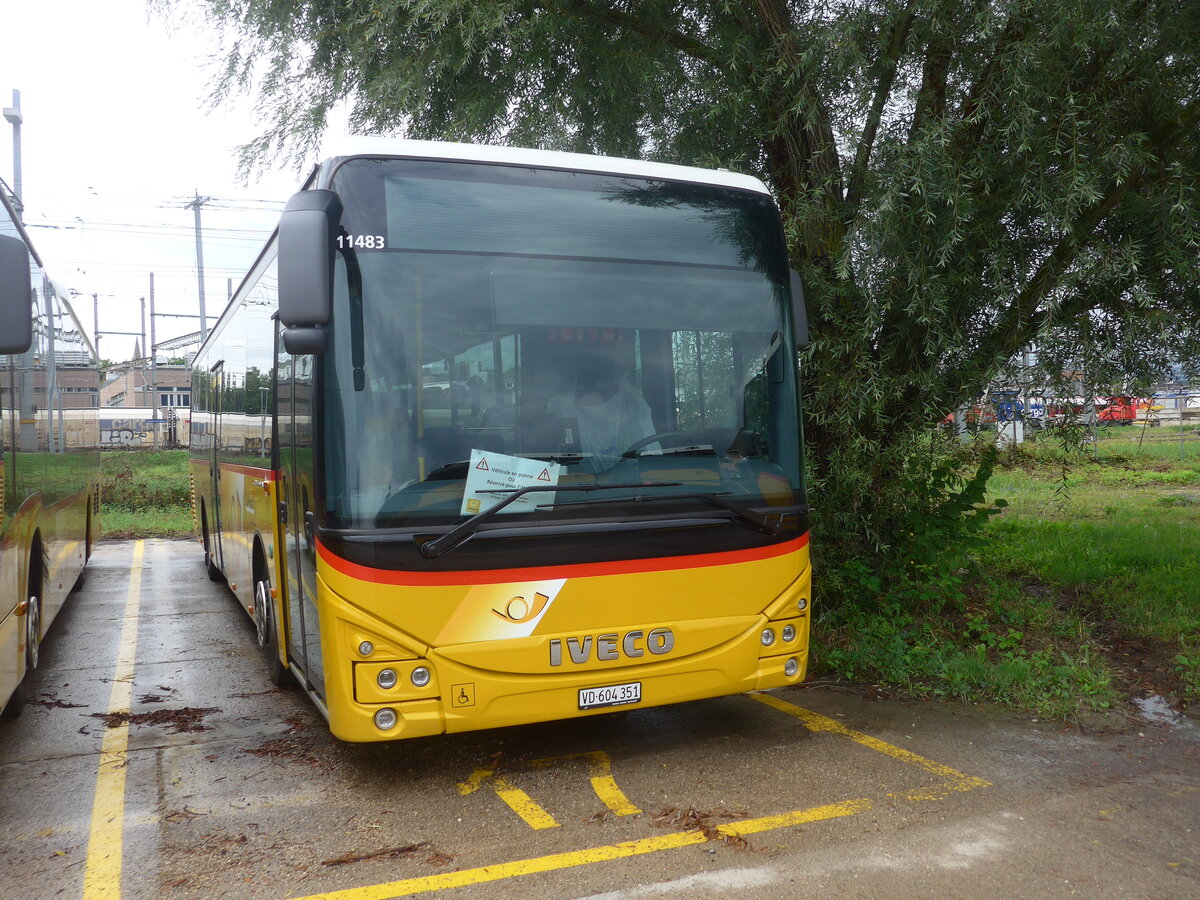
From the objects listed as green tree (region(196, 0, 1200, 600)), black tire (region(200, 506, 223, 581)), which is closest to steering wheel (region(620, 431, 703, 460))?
green tree (region(196, 0, 1200, 600))

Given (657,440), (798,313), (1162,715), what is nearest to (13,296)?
(657,440)

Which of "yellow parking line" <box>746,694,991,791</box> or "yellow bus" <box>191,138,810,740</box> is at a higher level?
"yellow bus" <box>191,138,810,740</box>

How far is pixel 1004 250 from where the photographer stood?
656 cm

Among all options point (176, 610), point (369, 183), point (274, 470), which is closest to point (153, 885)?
point (274, 470)

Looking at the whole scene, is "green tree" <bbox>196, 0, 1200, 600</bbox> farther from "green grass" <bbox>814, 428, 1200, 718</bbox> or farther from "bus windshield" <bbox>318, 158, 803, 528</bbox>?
"bus windshield" <bbox>318, 158, 803, 528</bbox>

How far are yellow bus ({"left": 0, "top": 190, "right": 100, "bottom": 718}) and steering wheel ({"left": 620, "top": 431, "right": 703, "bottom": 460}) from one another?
2747mm

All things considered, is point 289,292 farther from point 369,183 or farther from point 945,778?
point 945,778

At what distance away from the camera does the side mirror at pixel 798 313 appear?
554 centimetres

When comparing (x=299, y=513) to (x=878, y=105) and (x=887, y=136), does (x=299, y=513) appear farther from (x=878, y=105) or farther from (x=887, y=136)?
(x=878, y=105)

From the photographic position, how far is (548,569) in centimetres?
465

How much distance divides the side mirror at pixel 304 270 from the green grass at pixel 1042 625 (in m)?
4.44

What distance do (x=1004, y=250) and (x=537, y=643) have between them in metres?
4.19

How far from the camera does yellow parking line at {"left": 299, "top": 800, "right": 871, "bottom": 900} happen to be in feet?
12.4

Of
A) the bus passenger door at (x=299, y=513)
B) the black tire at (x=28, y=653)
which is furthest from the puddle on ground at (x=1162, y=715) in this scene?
the black tire at (x=28, y=653)
